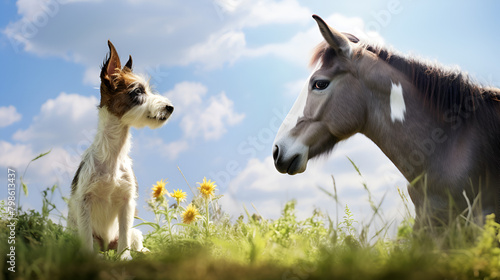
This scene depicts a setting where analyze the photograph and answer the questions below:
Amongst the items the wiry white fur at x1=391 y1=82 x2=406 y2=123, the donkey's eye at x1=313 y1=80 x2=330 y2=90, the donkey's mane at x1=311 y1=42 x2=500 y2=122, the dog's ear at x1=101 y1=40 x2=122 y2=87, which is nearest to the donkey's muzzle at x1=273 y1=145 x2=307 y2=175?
the donkey's eye at x1=313 y1=80 x2=330 y2=90

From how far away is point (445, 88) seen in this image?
3809 millimetres

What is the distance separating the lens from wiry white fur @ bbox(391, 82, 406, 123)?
3.77 metres

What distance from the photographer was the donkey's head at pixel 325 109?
3922mm

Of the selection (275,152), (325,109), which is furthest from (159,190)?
(325,109)

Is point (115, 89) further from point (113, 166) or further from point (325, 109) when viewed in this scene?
point (325, 109)

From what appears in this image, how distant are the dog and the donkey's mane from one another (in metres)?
2.33

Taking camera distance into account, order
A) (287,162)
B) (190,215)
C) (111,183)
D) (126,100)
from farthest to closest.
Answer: (190,215), (126,100), (111,183), (287,162)

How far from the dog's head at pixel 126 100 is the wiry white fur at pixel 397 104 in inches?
91.6

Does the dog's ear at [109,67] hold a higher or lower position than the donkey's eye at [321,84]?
higher

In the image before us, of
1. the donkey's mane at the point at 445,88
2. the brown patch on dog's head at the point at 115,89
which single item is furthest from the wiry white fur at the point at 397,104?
the brown patch on dog's head at the point at 115,89

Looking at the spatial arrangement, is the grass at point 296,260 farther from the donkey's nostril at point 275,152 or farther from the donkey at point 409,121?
the donkey's nostril at point 275,152

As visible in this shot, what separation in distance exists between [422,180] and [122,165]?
2.95 m

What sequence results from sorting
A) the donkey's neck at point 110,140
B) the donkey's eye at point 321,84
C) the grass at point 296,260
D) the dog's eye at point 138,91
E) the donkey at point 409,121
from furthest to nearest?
the dog's eye at point 138,91 < the donkey's neck at point 110,140 < the donkey's eye at point 321,84 < the donkey at point 409,121 < the grass at point 296,260

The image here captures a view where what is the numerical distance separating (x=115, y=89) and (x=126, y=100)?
159 millimetres
